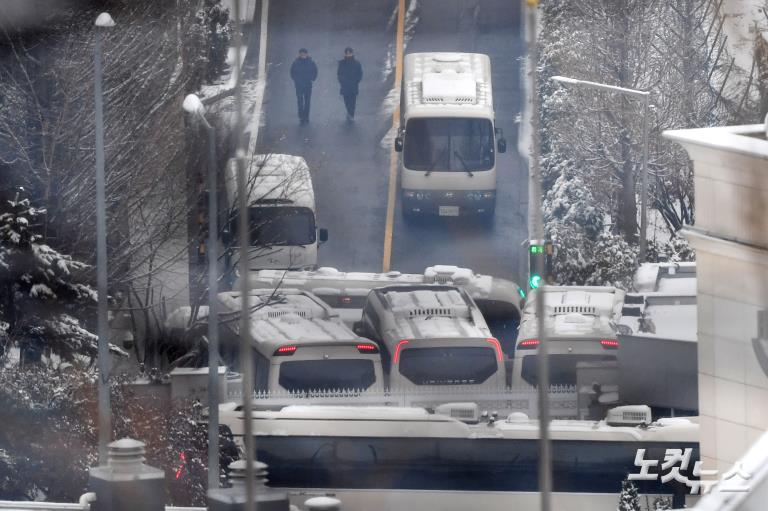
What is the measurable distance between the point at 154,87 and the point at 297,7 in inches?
235

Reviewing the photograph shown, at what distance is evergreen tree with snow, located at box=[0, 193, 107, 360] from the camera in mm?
16984

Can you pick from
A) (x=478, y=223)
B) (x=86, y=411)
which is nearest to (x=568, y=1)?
(x=478, y=223)

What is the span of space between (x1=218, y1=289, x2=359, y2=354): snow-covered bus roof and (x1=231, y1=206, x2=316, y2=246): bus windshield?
2.91 ft

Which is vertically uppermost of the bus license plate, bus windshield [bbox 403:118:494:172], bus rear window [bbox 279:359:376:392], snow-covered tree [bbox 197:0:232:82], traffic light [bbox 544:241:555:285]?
snow-covered tree [bbox 197:0:232:82]

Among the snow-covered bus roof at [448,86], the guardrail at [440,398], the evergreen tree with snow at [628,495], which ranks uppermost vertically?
the snow-covered bus roof at [448,86]

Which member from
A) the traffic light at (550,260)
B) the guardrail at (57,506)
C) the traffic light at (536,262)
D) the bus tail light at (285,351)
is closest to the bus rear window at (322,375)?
the bus tail light at (285,351)

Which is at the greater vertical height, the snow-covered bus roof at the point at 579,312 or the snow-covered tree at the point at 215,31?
the snow-covered tree at the point at 215,31

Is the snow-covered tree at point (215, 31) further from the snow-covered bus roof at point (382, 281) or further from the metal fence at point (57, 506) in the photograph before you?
the metal fence at point (57, 506)

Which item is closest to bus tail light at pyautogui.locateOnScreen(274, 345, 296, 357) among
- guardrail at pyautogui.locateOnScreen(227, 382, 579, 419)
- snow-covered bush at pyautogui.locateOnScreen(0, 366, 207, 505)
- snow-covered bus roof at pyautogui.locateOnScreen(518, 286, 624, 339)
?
guardrail at pyautogui.locateOnScreen(227, 382, 579, 419)

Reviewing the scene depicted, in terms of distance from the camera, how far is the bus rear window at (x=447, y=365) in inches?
712

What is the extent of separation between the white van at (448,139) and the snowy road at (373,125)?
366 millimetres

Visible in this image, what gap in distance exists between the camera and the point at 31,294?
1705 cm

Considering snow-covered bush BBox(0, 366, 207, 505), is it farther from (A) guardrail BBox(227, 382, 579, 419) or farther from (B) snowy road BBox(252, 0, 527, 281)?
(B) snowy road BBox(252, 0, 527, 281)

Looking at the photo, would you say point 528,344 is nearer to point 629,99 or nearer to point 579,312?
point 579,312
